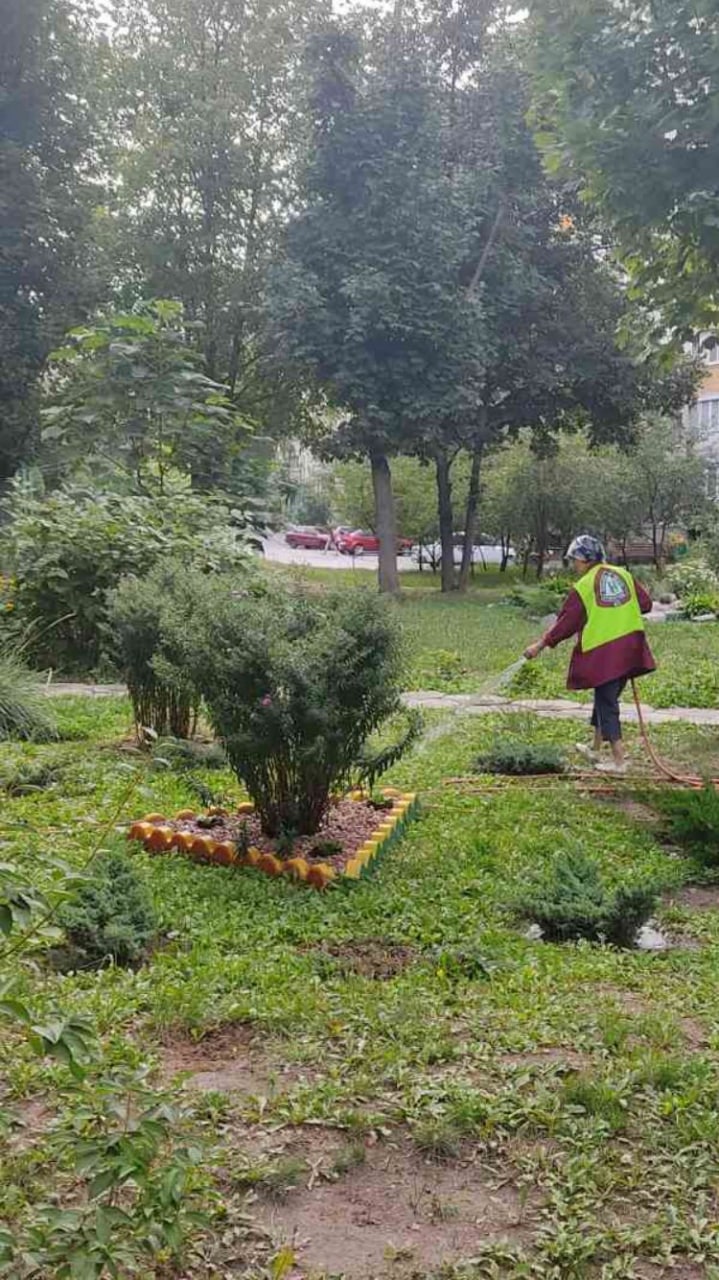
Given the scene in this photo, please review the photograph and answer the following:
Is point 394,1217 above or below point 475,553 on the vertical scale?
below

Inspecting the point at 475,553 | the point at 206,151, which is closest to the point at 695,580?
the point at 206,151

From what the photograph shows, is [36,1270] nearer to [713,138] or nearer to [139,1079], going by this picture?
[139,1079]

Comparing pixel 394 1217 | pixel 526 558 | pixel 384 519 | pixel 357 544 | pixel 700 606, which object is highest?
pixel 384 519

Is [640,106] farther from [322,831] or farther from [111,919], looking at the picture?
[111,919]

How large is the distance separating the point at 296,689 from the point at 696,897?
6.73 feet

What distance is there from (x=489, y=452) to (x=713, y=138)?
2638 cm

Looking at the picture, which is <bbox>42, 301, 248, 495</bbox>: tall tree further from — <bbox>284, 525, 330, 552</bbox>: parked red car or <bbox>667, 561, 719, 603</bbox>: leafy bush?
<bbox>284, 525, 330, 552</bbox>: parked red car

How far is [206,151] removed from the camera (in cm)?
2488

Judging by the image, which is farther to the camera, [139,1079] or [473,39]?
[473,39]

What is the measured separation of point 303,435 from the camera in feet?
90.8

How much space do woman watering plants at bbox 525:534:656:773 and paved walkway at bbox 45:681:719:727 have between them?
7.31 ft

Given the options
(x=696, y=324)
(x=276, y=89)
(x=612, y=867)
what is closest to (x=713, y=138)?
(x=696, y=324)

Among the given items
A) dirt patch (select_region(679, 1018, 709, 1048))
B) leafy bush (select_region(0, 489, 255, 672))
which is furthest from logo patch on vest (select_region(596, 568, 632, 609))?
leafy bush (select_region(0, 489, 255, 672))

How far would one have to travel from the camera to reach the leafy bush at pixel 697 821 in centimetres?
531
